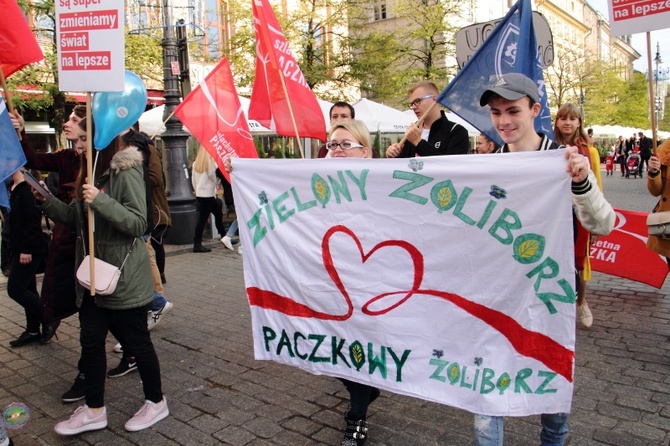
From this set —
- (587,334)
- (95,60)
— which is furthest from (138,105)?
(587,334)

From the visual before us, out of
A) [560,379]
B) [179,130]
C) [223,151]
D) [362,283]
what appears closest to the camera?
[560,379]

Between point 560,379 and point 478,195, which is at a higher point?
point 478,195

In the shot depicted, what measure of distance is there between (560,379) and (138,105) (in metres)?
2.94

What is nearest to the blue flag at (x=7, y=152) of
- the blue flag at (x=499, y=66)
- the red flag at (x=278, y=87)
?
the red flag at (x=278, y=87)

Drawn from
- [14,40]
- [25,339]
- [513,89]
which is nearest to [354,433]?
[513,89]

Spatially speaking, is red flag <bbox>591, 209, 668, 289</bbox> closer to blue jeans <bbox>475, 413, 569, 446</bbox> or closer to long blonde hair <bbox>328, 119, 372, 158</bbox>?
long blonde hair <bbox>328, 119, 372, 158</bbox>

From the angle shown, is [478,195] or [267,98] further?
[267,98]

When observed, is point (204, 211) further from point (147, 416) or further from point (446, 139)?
point (147, 416)

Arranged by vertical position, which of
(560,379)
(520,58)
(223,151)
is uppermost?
(520,58)

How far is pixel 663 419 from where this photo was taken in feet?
11.1

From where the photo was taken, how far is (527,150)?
2748 millimetres

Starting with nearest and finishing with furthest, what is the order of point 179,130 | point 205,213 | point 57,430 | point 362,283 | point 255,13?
point 362,283
point 57,430
point 255,13
point 205,213
point 179,130

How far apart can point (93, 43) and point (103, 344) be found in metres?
1.81

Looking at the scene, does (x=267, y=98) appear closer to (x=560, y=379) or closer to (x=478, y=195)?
(x=478, y=195)
